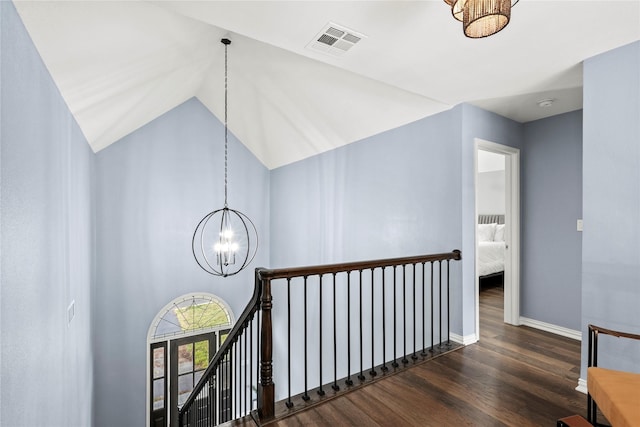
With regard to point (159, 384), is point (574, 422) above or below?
above

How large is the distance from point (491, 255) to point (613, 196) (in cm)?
358

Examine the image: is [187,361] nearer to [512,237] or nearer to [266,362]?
[266,362]

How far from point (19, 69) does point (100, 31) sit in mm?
888

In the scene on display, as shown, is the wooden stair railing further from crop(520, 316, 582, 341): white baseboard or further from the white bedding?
the white bedding

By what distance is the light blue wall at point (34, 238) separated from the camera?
1441 mm

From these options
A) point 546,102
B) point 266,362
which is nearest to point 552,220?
point 546,102

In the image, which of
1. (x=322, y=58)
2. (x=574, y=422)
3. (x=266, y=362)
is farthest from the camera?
(x=322, y=58)

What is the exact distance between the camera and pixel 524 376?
8.41 feet

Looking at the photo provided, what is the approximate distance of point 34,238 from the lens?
1820 millimetres

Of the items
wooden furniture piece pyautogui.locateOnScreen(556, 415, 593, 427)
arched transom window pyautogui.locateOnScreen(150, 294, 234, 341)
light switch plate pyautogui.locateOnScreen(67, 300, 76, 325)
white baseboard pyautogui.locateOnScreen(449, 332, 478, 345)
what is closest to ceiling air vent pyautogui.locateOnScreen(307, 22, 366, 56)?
wooden furniture piece pyautogui.locateOnScreen(556, 415, 593, 427)

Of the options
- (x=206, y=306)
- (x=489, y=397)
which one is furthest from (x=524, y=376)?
(x=206, y=306)

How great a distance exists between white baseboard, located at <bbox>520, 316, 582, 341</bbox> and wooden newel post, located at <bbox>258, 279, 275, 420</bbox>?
10.8ft

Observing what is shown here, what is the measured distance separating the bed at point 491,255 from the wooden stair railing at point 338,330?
75.8 inches

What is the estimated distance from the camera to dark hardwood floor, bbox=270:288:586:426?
2016mm
